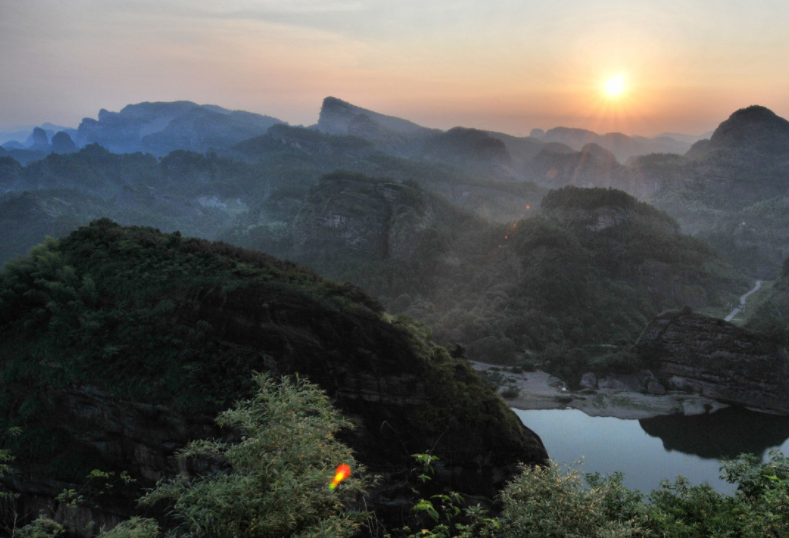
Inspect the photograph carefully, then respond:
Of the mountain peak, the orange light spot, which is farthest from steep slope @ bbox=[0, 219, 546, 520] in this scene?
the mountain peak

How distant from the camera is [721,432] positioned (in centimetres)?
4166

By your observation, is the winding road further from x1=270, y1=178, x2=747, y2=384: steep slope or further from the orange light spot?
the orange light spot

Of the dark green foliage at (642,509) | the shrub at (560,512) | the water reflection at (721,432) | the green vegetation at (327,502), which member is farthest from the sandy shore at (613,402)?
the shrub at (560,512)

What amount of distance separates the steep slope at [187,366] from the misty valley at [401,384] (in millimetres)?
101

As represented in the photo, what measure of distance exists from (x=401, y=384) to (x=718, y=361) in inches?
1649

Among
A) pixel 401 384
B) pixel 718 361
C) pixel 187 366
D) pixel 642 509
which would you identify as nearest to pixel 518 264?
pixel 718 361

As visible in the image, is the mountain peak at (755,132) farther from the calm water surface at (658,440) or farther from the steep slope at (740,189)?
the calm water surface at (658,440)

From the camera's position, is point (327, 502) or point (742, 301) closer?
point (327, 502)

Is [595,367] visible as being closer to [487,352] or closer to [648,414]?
[648,414]

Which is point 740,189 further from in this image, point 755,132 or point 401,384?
point 401,384

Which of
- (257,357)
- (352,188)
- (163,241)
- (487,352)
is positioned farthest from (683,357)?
(352,188)

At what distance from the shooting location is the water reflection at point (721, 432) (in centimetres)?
3959

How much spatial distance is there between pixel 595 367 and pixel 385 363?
3794 cm

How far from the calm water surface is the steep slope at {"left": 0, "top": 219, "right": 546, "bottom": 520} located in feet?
57.1
